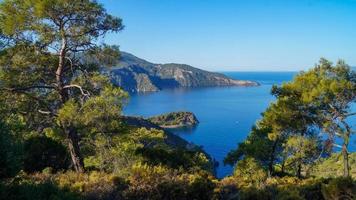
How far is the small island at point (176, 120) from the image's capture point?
5679 inches

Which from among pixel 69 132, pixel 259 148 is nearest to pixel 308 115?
pixel 259 148

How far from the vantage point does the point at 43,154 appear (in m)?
13.3

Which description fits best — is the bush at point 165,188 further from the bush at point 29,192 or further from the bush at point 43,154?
the bush at point 43,154

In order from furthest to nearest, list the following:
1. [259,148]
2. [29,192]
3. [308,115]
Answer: [259,148]
[308,115]
[29,192]

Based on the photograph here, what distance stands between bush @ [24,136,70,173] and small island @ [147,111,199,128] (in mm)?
127401

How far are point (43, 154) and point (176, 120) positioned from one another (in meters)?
135

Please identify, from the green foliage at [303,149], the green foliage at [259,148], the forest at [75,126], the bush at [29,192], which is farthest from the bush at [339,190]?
the green foliage at [259,148]

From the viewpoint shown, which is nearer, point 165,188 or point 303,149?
point 165,188

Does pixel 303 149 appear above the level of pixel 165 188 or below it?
below

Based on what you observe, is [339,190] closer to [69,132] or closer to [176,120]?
[69,132]

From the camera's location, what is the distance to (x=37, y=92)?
12.2m

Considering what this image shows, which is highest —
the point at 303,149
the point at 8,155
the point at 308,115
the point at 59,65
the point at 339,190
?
the point at 59,65

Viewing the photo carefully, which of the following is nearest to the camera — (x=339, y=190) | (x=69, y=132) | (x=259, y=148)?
(x=339, y=190)

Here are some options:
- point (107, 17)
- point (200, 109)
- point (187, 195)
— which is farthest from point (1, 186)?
point (200, 109)
